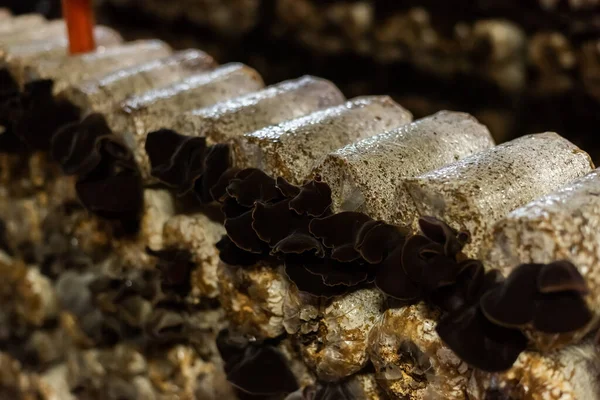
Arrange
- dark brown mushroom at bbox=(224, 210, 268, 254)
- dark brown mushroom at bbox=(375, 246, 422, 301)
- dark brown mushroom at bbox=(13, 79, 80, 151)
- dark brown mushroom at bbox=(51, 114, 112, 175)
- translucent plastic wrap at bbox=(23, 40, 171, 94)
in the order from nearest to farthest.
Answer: dark brown mushroom at bbox=(375, 246, 422, 301)
dark brown mushroom at bbox=(224, 210, 268, 254)
dark brown mushroom at bbox=(51, 114, 112, 175)
dark brown mushroom at bbox=(13, 79, 80, 151)
translucent plastic wrap at bbox=(23, 40, 171, 94)

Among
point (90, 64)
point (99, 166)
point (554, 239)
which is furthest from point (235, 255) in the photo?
point (90, 64)

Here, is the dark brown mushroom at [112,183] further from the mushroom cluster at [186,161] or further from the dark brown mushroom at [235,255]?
the dark brown mushroom at [235,255]

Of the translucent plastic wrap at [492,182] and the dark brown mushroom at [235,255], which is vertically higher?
the translucent plastic wrap at [492,182]

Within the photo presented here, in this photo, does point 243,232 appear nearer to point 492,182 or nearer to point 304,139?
point 304,139

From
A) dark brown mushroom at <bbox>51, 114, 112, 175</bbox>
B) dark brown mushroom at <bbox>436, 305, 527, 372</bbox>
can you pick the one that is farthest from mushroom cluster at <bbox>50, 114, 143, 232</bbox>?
dark brown mushroom at <bbox>436, 305, 527, 372</bbox>

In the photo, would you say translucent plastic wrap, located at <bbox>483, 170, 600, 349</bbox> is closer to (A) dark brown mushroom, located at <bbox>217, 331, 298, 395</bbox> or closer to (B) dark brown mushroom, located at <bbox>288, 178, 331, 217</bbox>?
(B) dark brown mushroom, located at <bbox>288, 178, 331, 217</bbox>

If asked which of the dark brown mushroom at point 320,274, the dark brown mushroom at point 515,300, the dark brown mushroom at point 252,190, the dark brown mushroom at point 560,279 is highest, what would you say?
the dark brown mushroom at point 560,279

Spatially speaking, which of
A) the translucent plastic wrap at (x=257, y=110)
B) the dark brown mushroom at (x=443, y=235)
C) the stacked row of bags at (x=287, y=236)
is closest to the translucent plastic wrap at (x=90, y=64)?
the stacked row of bags at (x=287, y=236)

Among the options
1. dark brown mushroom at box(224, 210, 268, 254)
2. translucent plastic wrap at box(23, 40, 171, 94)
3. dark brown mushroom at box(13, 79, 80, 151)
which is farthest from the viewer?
translucent plastic wrap at box(23, 40, 171, 94)
